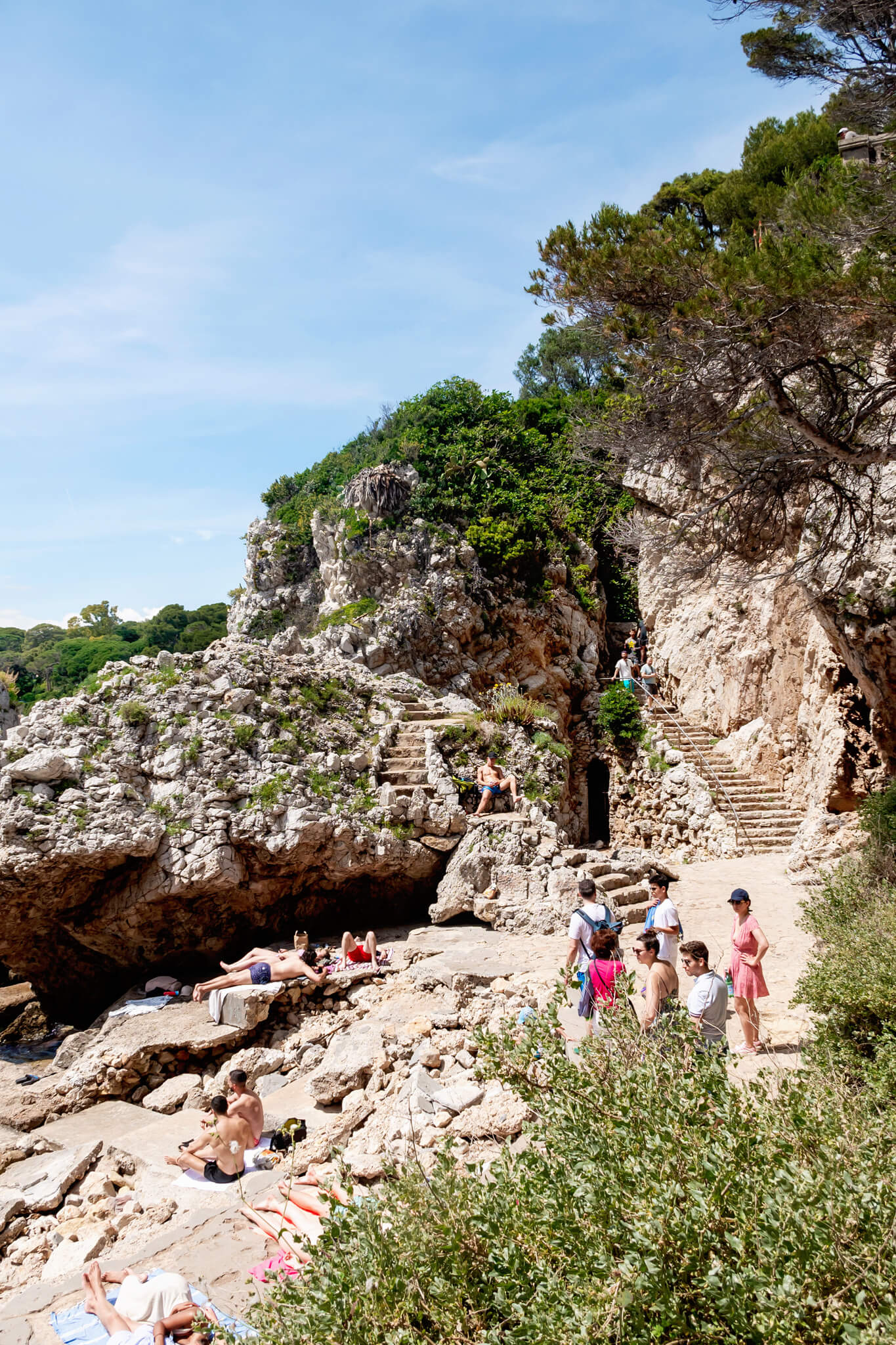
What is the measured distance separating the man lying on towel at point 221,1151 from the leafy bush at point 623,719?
542 inches

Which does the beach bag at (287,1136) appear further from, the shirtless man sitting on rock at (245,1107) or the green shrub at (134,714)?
the green shrub at (134,714)

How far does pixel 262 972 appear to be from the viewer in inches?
373

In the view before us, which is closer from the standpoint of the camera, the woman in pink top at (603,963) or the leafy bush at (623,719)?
the woman in pink top at (603,963)

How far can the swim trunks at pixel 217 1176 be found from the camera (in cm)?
602

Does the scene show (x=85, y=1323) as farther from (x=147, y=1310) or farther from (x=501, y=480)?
(x=501, y=480)

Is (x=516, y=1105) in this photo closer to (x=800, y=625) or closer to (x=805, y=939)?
(x=805, y=939)

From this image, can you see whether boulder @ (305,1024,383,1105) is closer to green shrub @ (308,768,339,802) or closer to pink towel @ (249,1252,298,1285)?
pink towel @ (249,1252,298,1285)

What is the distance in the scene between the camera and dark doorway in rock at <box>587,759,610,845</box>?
2033 centimetres

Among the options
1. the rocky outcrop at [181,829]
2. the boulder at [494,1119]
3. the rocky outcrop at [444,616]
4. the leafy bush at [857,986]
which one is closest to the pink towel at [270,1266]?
the boulder at [494,1119]

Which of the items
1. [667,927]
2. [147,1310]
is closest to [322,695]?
[667,927]

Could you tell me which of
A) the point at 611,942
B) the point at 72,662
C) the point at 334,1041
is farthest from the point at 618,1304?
the point at 72,662

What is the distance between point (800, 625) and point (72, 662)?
123 ft

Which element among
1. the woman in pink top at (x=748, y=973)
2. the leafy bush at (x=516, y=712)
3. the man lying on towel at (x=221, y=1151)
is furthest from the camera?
the leafy bush at (x=516, y=712)

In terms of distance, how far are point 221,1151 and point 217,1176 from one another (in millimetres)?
190
